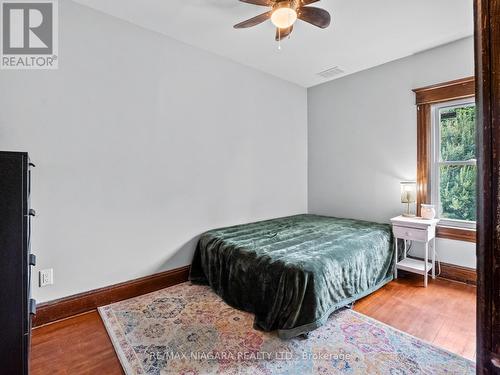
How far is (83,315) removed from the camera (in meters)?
2.26

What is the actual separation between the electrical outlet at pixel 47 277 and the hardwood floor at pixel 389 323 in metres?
0.33

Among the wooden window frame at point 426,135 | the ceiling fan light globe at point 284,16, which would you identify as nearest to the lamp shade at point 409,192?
the wooden window frame at point 426,135

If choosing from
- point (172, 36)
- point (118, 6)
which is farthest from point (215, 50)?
point (118, 6)

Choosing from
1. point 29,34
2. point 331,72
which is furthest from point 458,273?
point 29,34

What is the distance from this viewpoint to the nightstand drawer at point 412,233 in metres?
2.76

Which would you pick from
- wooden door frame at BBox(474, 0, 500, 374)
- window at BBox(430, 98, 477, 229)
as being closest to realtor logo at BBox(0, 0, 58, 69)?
wooden door frame at BBox(474, 0, 500, 374)

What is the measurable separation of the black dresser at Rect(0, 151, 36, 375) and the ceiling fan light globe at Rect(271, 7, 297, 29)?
1.91 meters

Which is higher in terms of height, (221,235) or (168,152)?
(168,152)

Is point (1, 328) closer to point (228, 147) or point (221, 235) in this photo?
point (221, 235)

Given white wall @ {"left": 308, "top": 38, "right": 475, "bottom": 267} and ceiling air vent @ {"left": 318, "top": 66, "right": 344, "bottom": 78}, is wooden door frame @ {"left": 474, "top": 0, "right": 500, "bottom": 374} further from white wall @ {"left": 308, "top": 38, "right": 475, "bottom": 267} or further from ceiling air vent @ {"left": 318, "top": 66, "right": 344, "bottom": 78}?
ceiling air vent @ {"left": 318, "top": 66, "right": 344, "bottom": 78}

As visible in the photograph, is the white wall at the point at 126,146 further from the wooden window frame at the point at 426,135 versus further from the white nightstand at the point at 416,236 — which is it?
the wooden window frame at the point at 426,135

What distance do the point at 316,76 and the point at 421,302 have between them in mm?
3068

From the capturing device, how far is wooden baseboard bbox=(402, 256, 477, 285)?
2.82m

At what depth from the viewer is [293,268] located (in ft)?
6.47
